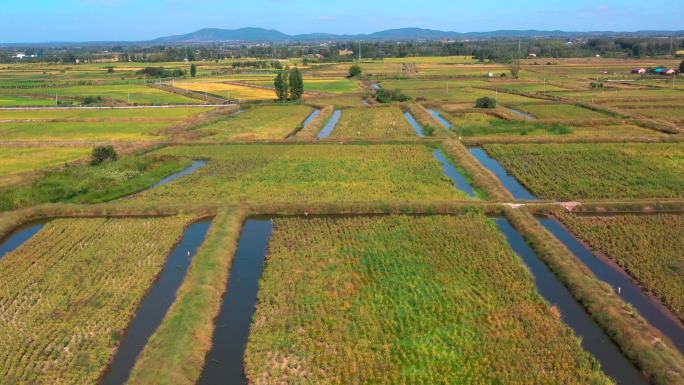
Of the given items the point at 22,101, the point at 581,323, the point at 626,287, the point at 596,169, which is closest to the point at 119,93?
the point at 22,101

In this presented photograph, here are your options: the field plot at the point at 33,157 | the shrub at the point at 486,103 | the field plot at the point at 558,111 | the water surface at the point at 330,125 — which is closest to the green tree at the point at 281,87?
the water surface at the point at 330,125

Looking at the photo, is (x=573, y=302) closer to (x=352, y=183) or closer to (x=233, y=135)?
(x=352, y=183)

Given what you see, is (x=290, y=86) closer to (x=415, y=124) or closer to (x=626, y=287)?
(x=415, y=124)

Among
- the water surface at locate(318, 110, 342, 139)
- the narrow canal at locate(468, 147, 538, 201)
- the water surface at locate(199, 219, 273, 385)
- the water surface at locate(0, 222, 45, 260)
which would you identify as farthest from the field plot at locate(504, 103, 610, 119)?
the water surface at locate(0, 222, 45, 260)

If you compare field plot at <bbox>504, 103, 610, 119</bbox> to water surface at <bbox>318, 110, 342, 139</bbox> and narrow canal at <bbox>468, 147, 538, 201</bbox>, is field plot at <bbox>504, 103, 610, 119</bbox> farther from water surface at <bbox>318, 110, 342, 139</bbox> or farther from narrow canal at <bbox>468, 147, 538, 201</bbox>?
water surface at <bbox>318, 110, 342, 139</bbox>

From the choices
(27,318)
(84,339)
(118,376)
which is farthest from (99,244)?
(118,376)

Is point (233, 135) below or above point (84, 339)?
above

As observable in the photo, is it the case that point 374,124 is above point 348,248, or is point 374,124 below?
above
